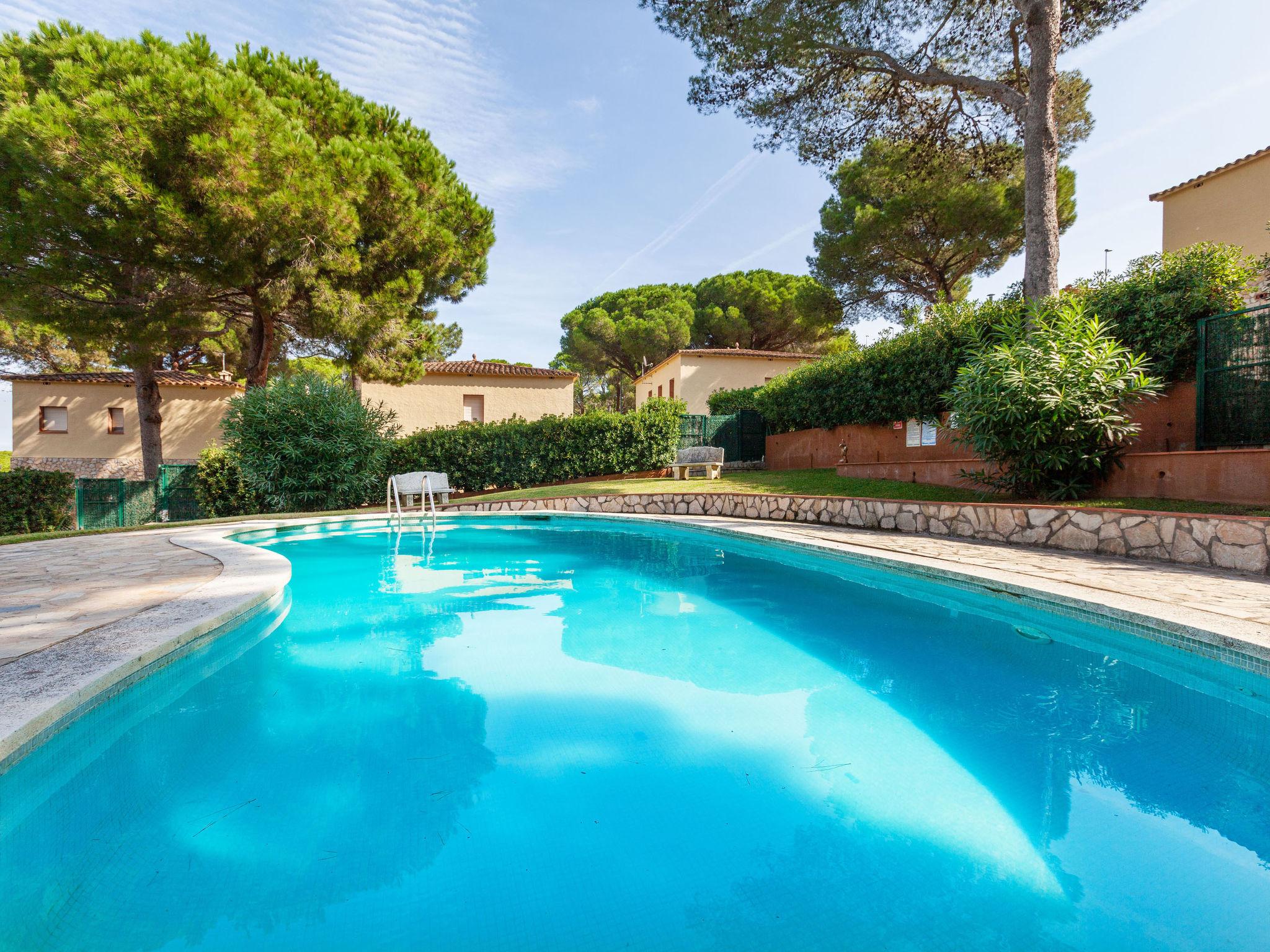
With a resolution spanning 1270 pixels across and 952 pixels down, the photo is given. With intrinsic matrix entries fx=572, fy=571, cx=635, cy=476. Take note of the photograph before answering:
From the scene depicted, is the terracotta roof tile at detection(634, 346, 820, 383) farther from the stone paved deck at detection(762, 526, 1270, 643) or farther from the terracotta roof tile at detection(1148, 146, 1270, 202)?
the stone paved deck at detection(762, 526, 1270, 643)

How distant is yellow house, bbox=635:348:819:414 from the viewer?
2386 cm

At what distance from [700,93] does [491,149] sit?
219 inches

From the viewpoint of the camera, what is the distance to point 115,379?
2205cm

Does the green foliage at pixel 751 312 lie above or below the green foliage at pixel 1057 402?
above

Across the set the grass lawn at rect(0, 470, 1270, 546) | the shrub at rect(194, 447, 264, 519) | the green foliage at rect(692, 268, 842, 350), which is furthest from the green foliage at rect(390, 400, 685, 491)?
the green foliage at rect(692, 268, 842, 350)

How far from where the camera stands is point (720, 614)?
4.91 meters

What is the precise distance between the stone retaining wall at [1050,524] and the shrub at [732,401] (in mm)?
7147

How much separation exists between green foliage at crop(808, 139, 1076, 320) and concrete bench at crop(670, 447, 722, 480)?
7.62 m

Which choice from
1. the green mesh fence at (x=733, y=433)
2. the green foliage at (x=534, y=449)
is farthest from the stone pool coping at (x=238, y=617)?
the green mesh fence at (x=733, y=433)

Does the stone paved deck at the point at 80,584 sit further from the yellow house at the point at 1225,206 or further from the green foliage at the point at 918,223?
the yellow house at the point at 1225,206

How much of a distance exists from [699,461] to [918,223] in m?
10.2

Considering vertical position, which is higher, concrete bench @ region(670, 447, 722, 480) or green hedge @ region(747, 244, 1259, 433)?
green hedge @ region(747, 244, 1259, 433)

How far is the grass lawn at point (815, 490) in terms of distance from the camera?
6090 millimetres

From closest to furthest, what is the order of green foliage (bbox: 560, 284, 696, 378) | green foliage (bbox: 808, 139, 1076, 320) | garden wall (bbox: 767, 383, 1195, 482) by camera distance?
1. garden wall (bbox: 767, 383, 1195, 482)
2. green foliage (bbox: 808, 139, 1076, 320)
3. green foliage (bbox: 560, 284, 696, 378)
